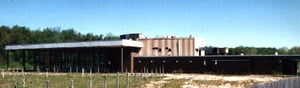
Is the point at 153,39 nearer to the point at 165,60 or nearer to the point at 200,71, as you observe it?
the point at 165,60

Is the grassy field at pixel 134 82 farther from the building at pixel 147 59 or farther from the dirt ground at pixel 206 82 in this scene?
the building at pixel 147 59

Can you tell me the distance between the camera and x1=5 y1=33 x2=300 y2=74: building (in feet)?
139

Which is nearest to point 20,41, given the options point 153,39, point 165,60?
point 153,39

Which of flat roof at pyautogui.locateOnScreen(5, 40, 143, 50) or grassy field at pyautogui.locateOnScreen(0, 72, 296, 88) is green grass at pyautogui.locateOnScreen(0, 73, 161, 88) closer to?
grassy field at pyautogui.locateOnScreen(0, 72, 296, 88)

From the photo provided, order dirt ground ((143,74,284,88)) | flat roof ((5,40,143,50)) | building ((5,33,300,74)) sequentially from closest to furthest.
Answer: dirt ground ((143,74,284,88)) < building ((5,33,300,74)) < flat roof ((5,40,143,50))

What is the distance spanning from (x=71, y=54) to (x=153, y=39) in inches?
451

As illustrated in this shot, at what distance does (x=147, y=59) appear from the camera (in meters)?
48.1

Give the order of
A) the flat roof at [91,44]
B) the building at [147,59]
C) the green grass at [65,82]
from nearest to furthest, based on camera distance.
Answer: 1. the green grass at [65,82]
2. the building at [147,59]
3. the flat roof at [91,44]

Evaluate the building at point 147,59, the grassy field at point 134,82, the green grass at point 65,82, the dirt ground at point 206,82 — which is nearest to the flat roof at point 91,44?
the building at point 147,59

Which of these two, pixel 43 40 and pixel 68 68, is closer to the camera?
pixel 68 68

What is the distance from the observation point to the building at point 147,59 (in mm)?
42281

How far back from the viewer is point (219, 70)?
145 ft

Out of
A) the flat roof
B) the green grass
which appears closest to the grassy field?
the green grass

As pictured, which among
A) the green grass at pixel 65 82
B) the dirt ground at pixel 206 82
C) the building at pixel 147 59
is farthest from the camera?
the building at pixel 147 59
